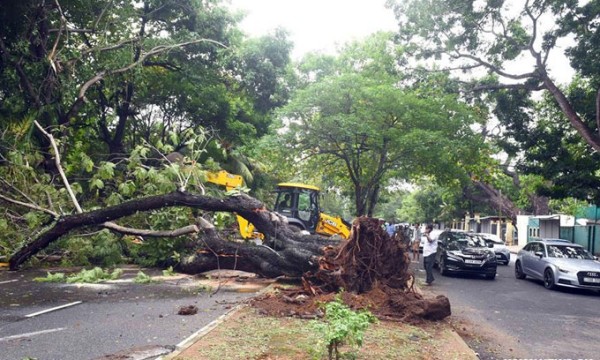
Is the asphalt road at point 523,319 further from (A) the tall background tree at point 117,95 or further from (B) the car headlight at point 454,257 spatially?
(A) the tall background tree at point 117,95

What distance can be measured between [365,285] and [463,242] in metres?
8.31

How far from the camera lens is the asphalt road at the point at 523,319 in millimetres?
6766

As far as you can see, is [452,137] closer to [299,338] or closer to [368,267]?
[368,267]

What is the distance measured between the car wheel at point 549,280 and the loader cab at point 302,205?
779cm

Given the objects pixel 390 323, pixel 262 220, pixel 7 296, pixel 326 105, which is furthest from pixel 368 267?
pixel 326 105

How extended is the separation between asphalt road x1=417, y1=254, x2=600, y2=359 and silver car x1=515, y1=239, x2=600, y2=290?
352 millimetres

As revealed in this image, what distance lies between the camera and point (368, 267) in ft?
30.9

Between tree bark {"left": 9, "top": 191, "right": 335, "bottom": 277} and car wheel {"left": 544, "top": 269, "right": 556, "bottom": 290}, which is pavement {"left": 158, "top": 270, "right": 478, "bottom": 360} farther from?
car wheel {"left": 544, "top": 269, "right": 556, "bottom": 290}

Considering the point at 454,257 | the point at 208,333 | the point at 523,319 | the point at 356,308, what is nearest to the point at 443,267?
the point at 454,257

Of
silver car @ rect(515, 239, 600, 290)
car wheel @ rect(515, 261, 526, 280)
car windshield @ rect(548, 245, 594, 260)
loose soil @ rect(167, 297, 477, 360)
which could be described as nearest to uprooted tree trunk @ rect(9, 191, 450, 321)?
loose soil @ rect(167, 297, 477, 360)

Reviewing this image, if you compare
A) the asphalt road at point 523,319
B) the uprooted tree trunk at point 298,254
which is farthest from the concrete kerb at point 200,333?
the asphalt road at point 523,319

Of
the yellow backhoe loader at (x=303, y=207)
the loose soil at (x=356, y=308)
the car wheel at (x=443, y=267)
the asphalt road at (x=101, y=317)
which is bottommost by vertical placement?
the asphalt road at (x=101, y=317)

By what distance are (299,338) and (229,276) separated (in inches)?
251

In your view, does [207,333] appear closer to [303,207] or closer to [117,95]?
[303,207]
